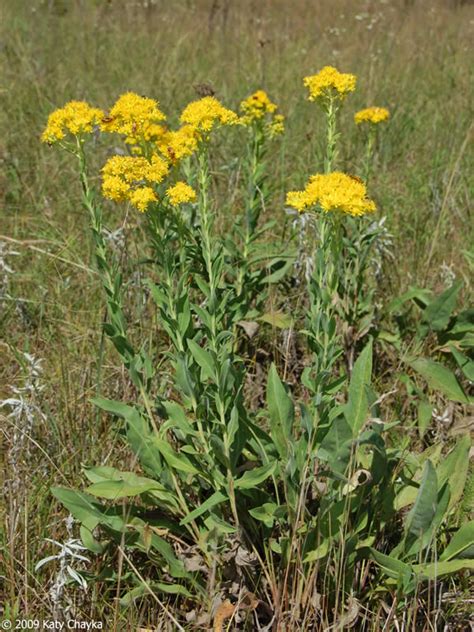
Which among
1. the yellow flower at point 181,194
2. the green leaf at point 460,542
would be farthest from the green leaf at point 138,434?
the green leaf at point 460,542

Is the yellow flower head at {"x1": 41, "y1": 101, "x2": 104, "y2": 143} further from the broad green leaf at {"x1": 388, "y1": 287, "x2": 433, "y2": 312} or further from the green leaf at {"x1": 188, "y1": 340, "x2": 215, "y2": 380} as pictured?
the broad green leaf at {"x1": 388, "y1": 287, "x2": 433, "y2": 312}

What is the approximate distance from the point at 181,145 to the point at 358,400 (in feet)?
2.84

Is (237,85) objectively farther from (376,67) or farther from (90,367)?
(90,367)

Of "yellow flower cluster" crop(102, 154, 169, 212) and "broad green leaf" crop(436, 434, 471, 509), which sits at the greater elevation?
"yellow flower cluster" crop(102, 154, 169, 212)

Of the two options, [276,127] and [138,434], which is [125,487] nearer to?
[138,434]

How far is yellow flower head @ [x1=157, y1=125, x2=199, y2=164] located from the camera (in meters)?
2.01

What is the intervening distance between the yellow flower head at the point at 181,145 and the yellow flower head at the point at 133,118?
6 cm

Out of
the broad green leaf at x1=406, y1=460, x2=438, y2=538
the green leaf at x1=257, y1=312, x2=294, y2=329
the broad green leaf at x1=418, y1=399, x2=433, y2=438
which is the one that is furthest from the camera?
the green leaf at x1=257, y1=312, x2=294, y2=329

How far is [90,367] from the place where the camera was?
2.58m

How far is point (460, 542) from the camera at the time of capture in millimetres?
1778

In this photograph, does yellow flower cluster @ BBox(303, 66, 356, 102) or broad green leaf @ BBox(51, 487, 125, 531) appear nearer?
broad green leaf @ BBox(51, 487, 125, 531)

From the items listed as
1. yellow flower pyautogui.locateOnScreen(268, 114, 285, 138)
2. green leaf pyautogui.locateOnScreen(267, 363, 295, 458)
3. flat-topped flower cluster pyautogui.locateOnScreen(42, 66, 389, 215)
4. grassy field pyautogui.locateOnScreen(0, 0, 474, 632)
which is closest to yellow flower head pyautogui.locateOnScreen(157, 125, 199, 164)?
flat-topped flower cluster pyautogui.locateOnScreen(42, 66, 389, 215)

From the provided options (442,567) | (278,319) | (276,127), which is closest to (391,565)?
(442,567)

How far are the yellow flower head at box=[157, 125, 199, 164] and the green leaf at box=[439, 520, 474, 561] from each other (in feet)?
4.02
